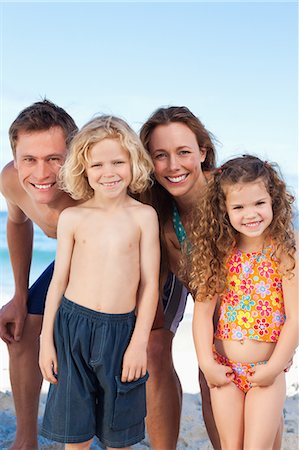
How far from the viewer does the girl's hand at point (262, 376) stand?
3.12 metres

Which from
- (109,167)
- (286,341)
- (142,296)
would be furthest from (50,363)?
(286,341)

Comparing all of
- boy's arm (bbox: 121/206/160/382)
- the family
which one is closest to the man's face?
the family

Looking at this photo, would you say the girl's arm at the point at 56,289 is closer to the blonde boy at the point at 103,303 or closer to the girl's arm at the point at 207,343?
the blonde boy at the point at 103,303

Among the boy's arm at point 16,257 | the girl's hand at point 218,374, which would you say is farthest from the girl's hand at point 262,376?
the boy's arm at point 16,257

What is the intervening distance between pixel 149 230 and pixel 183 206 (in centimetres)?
55

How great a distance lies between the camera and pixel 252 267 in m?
3.23

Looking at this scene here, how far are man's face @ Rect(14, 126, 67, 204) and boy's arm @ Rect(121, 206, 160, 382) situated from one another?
0.68 meters

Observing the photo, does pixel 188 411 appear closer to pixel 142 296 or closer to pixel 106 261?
pixel 142 296

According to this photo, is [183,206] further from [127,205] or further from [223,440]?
[223,440]

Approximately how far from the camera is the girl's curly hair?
317 centimetres

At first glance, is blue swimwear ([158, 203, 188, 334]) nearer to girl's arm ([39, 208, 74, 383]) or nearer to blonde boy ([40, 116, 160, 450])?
blonde boy ([40, 116, 160, 450])

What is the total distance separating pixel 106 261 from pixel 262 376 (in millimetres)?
854

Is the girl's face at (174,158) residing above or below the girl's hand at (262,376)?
above

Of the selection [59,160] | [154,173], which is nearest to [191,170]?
[154,173]
